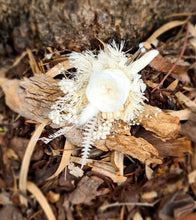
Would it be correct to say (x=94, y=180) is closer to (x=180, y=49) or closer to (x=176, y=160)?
(x=176, y=160)

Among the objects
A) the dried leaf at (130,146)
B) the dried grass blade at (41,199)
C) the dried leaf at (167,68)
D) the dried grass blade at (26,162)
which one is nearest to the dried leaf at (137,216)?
the dried leaf at (130,146)

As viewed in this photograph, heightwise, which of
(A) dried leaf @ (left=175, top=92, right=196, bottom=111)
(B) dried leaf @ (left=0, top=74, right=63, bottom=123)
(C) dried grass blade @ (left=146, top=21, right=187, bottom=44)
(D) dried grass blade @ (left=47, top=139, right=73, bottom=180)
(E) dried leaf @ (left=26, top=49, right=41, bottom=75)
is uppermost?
(E) dried leaf @ (left=26, top=49, right=41, bottom=75)

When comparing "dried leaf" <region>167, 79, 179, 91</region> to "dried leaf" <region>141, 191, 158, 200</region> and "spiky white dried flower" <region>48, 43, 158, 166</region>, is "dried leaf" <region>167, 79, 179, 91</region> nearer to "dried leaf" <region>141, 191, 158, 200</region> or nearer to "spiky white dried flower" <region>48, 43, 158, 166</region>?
"spiky white dried flower" <region>48, 43, 158, 166</region>

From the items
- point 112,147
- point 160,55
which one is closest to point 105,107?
point 112,147

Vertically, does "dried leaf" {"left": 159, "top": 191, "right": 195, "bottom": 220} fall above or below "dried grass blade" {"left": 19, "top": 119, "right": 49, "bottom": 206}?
below

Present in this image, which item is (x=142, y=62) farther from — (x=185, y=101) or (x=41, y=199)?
(x=41, y=199)

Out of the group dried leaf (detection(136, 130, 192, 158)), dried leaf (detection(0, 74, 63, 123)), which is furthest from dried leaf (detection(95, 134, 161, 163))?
dried leaf (detection(0, 74, 63, 123))
